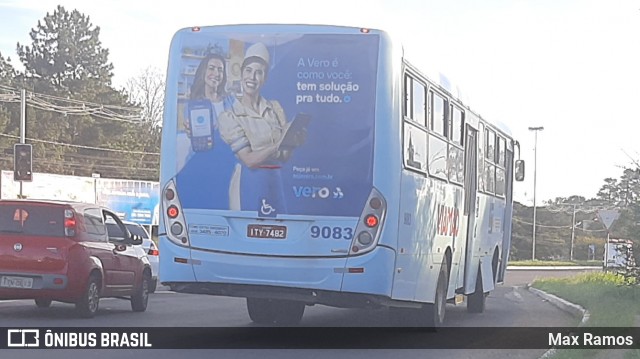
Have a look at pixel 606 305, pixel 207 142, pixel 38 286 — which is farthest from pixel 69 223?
pixel 606 305

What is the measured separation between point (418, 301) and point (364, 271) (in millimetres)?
1822

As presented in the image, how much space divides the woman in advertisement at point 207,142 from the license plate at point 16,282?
3.34 meters

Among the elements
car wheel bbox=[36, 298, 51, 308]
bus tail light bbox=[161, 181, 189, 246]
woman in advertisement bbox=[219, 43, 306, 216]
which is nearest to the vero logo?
woman in advertisement bbox=[219, 43, 306, 216]

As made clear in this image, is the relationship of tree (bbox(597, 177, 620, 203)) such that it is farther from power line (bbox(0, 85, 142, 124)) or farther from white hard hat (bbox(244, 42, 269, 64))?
power line (bbox(0, 85, 142, 124))

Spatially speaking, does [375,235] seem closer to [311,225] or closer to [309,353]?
[311,225]

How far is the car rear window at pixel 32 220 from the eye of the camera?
47.2ft

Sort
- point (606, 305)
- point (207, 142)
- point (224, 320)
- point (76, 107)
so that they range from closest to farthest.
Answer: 1. point (207, 142)
2. point (224, 320)
3. point (606, 305)
4. point (76, 107)

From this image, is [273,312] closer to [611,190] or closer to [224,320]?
[224,320]

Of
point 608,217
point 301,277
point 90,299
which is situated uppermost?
point 608,217

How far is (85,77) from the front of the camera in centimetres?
6888

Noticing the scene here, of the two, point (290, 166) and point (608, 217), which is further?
point (608, 217)

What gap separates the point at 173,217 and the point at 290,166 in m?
1.51

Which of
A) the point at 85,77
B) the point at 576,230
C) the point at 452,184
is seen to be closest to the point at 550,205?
the point at 576,230

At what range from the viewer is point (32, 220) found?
1448cm
